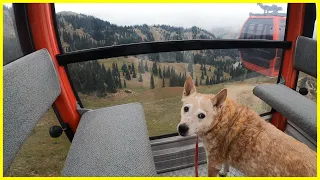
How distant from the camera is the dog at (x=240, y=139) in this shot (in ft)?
4.13

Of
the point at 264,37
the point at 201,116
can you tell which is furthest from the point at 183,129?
the point at 264,37

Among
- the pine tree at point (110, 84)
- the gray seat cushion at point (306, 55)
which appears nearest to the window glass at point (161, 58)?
the pine tree at point (110, 84)

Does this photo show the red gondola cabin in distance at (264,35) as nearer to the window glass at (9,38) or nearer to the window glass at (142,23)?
the window glass at (142,23)

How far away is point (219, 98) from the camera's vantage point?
58.3 inches

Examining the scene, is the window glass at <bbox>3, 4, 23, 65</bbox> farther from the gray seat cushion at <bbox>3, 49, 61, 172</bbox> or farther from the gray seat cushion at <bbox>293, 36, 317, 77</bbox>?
the gray seat cushion at <bbox>293, 36, 317, 77</bbox>

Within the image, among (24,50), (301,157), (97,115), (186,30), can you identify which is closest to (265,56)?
(186,30)

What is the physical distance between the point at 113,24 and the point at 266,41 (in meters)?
1.58

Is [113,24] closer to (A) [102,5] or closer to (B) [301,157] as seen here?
(A) [102,5]

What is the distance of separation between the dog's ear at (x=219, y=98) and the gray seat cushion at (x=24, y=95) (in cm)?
119

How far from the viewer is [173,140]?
6.81 feet

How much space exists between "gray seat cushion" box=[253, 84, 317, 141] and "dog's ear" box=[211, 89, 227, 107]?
2.34 feet

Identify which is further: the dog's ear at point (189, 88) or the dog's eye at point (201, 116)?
the dog's ear at point (189, 88)

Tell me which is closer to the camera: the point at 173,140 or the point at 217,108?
the point at 217,108

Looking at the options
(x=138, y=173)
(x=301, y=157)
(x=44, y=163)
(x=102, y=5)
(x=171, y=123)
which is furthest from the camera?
(x=171, y=123)
